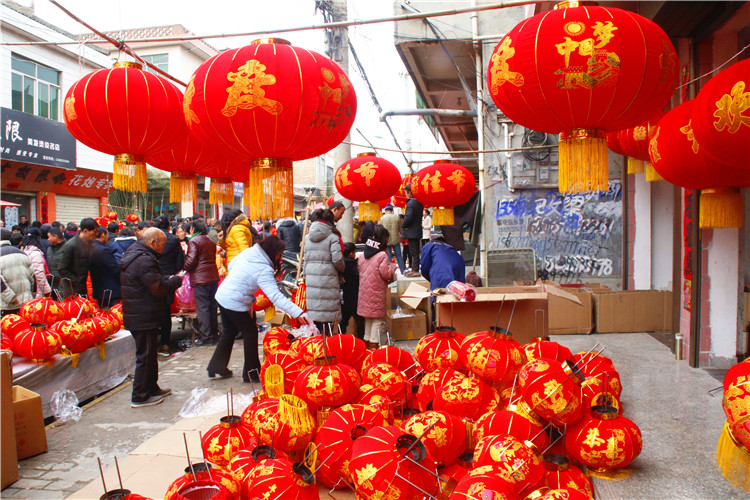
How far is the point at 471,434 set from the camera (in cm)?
287

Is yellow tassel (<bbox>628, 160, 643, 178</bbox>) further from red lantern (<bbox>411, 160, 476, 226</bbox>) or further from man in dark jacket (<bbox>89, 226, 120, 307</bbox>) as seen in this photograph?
man in dark jacket (<bbox>89, 226, 120, 307</bbox>)

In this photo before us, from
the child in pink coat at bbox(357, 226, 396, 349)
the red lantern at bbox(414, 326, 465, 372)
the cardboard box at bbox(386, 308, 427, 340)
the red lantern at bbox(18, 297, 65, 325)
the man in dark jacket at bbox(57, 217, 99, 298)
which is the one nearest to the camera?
the red lantern at bbox(414, 326, 465, 372)

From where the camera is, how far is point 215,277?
754cm

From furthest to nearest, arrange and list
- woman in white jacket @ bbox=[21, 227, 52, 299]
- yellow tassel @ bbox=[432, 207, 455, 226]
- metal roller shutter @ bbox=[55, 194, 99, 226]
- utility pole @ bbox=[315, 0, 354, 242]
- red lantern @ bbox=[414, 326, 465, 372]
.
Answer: metal roller shutter @ bbox=[55, 194, 99, 226] < yellow tassel @ bbox=[432, 207, 455, 226] < utility pole @ bbox=[315, 0, 354, 242] < woman in white jacket @ bbox=[21, 227, 52, 299] < red lantern @ bbox=[414, 326, 465, 372]

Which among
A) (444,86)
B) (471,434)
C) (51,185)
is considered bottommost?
(471,434)

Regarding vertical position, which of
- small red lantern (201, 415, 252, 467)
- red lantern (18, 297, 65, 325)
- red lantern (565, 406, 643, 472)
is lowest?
small red lantern (201, 415, 252, 467)

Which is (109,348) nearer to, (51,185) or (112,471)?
(112,471)

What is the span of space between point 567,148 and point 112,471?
12.6 ft

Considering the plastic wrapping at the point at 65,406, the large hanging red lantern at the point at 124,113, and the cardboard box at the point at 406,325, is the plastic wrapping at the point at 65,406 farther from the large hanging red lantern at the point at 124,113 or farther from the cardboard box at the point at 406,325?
the cardboard box at the point at 406,325

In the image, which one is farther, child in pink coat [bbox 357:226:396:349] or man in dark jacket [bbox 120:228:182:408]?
child in pink coat [bbox 357:226:396:349]

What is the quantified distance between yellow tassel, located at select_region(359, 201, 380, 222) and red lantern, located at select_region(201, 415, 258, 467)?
476cm

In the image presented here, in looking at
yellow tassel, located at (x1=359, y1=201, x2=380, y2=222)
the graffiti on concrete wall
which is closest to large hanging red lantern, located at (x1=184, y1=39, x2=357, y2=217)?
yellow tassel, located at (x1=359, y1=201, x2=380, y2=222)

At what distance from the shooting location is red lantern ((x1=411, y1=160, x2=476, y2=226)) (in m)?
7.42

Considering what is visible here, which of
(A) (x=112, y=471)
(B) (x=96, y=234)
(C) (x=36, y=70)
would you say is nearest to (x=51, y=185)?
(C) (x=36, y=70)
